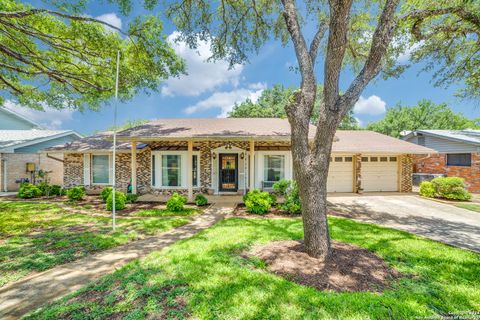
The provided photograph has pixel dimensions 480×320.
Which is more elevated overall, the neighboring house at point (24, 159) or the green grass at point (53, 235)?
the neighboring house at point (24, 159)

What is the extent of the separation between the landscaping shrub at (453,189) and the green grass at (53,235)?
1300 cm

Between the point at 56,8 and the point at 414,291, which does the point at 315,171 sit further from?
the point at 56,8

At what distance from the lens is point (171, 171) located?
37.8ft

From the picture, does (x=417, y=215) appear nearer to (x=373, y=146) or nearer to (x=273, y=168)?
(x=373, y=146)

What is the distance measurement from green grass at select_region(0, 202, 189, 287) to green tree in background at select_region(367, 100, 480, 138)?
29918mm

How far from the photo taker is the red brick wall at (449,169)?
42.6 feet

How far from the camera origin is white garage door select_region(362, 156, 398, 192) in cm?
1334

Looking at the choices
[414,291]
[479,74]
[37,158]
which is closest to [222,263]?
[414,291]

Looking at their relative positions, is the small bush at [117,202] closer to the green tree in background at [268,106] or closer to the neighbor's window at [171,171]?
the neighbor's window at [171,171]

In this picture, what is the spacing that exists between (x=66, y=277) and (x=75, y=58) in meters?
10.2

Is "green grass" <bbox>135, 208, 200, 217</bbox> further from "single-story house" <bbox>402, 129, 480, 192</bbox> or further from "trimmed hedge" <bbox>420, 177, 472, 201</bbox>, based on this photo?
"single-story house" <bbox>402, 129, 480, 192</bbox>

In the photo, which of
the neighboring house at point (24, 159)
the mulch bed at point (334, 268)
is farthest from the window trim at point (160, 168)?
the mulch bed at point (334, 268)

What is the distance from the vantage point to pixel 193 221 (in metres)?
7.18

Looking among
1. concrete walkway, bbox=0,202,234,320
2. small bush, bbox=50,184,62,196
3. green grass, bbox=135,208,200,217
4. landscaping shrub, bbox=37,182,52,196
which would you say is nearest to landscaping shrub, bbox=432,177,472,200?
green grass, bbox=135,208,200,217
